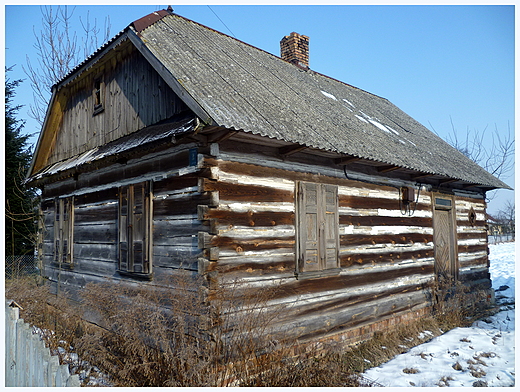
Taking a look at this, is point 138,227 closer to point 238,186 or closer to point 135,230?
point 135,230

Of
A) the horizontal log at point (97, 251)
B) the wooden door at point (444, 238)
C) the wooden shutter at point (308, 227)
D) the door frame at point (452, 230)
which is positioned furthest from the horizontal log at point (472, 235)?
the horizontal log at point (97, 251)

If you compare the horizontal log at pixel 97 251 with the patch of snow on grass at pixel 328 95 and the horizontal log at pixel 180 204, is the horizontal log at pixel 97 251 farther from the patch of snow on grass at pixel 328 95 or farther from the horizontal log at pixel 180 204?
the patch of snow on grass at pixel 328 95

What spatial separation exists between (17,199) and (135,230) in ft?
41.4

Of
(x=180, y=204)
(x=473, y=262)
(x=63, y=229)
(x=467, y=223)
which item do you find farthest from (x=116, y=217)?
(x=473, y=262)

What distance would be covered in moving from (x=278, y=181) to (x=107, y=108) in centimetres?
428

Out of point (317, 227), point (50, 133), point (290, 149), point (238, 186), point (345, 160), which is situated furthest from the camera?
point (50, 133)

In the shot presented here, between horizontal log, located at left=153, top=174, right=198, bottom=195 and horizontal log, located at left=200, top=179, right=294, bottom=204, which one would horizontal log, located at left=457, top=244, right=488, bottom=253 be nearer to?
horizontal log, located at left=200, top=179, right=294, bottom=204

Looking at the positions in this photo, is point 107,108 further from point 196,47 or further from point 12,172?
point 12,172

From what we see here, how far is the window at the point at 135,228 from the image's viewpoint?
679 centimetres

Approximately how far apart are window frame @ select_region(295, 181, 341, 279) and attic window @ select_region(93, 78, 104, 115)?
15.9 feet

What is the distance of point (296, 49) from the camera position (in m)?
13.3

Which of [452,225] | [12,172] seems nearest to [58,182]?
[12,172]

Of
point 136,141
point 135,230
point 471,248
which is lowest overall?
point 471,248

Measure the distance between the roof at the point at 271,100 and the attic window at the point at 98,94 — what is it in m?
0.43
